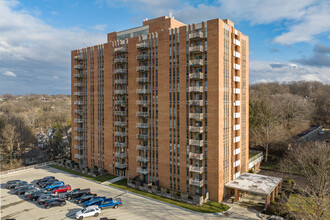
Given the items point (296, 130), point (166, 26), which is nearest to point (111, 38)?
point (166, 26)

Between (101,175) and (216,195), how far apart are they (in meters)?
29.0

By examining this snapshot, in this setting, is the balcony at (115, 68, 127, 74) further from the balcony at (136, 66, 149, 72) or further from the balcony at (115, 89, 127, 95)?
the balcony at (136, 66, 149, 72)

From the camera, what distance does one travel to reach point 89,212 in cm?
3359

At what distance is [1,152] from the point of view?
63.2 m

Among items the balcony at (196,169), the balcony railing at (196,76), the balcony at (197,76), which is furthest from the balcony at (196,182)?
the balcony railing at (196,76)

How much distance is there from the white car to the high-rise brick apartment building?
539 inches

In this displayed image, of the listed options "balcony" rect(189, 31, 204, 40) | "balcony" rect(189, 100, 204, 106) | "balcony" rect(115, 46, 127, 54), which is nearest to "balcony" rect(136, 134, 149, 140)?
"balcony" rect(189, 100, 204, 106)

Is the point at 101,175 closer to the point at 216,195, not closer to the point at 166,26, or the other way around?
the point at 216,195

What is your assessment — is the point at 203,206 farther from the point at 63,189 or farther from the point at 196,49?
the point at 63,189

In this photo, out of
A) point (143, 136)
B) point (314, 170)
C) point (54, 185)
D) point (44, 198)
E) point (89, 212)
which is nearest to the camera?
point (89, 212)

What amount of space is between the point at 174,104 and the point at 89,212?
23469 mm

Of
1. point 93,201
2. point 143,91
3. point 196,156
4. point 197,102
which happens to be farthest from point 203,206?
point 143,91

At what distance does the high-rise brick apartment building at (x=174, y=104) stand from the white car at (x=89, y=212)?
539 inches

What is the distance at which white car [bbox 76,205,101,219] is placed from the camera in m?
33.1
